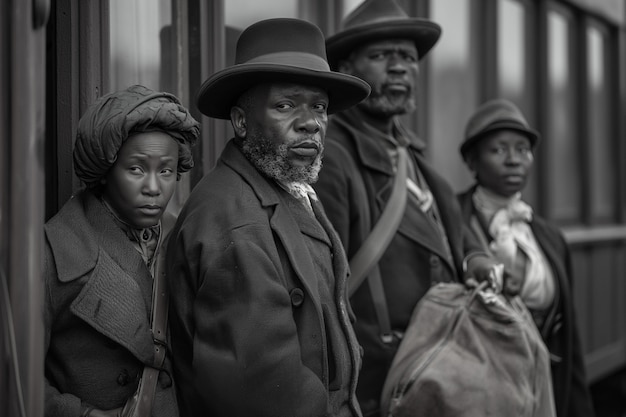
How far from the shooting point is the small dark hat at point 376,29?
3.53m

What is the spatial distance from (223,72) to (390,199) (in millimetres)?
1114

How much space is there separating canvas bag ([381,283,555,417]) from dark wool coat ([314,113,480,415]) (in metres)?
0.12

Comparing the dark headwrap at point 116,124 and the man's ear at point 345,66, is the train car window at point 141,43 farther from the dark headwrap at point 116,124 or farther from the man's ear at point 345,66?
the dark headwrap at point 116,124

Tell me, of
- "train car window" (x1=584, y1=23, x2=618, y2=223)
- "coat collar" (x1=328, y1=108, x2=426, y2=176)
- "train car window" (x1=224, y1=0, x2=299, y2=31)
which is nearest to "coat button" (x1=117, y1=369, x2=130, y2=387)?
"coat collar" (x1=328, y1=108, x2=426, y2=176)

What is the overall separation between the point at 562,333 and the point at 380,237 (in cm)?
163

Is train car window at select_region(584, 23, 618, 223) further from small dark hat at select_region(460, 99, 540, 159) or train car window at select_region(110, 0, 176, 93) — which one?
train car window at select_region(110, 0, 176, 93)

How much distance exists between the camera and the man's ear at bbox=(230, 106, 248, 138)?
2713mm

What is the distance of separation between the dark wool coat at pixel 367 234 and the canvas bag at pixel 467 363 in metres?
0.12

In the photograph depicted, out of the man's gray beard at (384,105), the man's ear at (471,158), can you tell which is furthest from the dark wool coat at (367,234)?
the man's ear at (471,158)

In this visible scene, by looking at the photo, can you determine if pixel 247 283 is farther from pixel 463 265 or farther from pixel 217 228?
pixel 463 265

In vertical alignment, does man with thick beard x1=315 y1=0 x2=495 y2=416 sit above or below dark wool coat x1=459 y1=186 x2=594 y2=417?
above

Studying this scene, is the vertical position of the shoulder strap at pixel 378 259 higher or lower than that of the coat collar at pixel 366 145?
lower

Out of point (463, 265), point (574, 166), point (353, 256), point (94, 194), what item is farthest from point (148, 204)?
point (574, 166)

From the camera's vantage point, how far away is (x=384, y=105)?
3.56m
